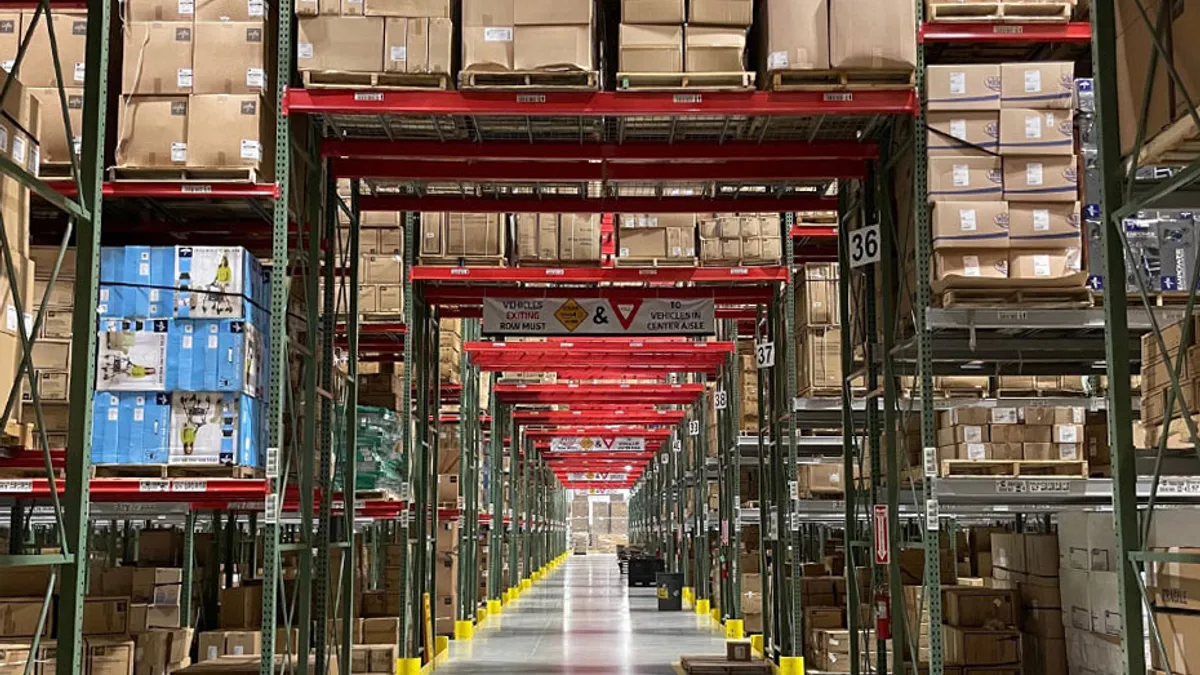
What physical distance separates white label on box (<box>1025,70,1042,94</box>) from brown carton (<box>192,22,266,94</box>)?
16.9ft

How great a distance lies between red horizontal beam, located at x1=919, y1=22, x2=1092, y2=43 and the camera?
8555 millimetres

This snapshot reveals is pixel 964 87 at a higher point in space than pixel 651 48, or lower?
lower

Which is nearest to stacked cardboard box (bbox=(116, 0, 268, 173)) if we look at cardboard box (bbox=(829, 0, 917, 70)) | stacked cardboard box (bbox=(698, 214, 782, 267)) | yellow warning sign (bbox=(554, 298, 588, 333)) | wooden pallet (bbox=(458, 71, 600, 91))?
wooden pallet (bbox=(458, 71, 600, 91))

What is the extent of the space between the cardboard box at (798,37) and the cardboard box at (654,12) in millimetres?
647

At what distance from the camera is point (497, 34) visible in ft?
28.2

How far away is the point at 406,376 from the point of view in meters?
13.7

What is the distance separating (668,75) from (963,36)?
6.59ft

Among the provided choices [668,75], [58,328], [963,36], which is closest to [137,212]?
[58,328]

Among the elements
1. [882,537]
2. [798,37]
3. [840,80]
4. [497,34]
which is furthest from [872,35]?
[882,537]

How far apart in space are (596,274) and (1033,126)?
5.91m

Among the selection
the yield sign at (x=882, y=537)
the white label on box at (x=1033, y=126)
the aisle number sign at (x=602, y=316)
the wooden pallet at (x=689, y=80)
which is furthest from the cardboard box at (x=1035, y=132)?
the aisle number sign at (x=602, y=316)

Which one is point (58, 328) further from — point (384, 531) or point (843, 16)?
point (384, 531)

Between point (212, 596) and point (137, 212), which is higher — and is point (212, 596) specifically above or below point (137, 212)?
below

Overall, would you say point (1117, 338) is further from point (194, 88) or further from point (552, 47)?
point (194, 88)
